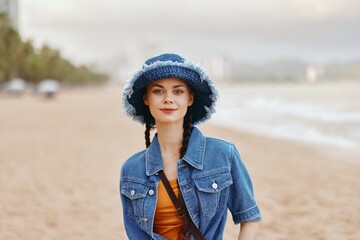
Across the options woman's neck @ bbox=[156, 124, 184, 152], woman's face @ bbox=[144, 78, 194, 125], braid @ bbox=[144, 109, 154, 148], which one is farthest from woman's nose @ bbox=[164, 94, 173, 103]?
braid @ bbox=[144, 109, 154, 148]

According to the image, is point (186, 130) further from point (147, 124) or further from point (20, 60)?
point (20, 60)

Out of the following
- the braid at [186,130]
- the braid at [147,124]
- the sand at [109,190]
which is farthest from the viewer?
the sand at [109,190]

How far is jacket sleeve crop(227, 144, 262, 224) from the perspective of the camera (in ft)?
5.32

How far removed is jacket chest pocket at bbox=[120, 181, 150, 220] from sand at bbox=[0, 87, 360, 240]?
256cm

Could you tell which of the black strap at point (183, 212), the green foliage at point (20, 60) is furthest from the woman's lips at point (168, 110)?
the green foliage at point (20, 60)

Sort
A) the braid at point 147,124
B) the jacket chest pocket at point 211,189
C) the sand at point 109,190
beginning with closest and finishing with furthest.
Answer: the jacket chest pocket at point 211,189, the braid at point 147,124, the sand at point 109,190

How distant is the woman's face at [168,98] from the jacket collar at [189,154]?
10 cm

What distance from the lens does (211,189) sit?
5.19 ft

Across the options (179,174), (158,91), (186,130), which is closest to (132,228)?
(179,174)

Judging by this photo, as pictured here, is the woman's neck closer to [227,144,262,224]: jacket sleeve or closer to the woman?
the woman

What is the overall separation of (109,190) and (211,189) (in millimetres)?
4690

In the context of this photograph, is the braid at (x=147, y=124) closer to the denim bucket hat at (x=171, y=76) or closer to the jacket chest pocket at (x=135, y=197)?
the denim bucket hat at (x=171, y=76)

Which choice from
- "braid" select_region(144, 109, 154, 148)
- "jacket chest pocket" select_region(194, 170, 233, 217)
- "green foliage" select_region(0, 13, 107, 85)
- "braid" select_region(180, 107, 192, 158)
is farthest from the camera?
"green foliage" select_region(0, 13, 107, 85)

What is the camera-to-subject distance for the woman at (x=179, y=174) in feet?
5.25
